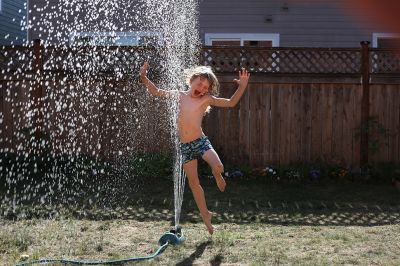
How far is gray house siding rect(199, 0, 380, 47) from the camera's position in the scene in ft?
35.5

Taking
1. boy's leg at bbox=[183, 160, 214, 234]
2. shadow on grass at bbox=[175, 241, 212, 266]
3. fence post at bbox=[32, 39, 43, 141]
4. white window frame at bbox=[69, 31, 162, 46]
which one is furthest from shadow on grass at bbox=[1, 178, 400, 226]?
white window frame at bbox=[69, 31, 162, 46]

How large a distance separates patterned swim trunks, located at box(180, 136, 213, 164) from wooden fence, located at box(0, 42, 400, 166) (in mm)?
3948

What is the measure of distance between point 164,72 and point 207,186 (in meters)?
2.00

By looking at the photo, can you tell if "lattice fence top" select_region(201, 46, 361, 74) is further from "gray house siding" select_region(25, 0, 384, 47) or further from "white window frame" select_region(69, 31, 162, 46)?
"gray house siding" select_region(25, 0, 384, 47)

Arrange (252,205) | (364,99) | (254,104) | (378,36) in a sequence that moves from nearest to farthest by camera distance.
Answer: (252,205)
(364,99)
(254,104)
(378,36)

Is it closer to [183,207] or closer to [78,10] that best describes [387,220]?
[183,207]

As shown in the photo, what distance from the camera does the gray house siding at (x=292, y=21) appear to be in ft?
35.5

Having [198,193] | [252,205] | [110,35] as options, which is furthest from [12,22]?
[198,193]

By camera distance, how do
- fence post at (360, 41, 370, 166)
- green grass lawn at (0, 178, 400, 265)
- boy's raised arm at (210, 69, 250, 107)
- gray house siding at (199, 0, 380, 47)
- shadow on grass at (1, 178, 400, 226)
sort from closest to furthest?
green grass lawn at (0, 178, 400, 265) < boy's raised arm at (210, 69, 250, 107) < shadow on grass at (1, 178, 400, 226) < fence post at (360, 41, 370, 166) < gray house siding at (199, 0, 380, 47)

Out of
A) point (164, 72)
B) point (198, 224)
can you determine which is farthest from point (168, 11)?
point (198, 224)

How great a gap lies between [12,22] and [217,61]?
25.9 ft

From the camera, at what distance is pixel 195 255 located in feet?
13.1

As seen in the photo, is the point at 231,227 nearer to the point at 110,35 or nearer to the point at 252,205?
the point at 252,205

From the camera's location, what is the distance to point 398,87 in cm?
845
